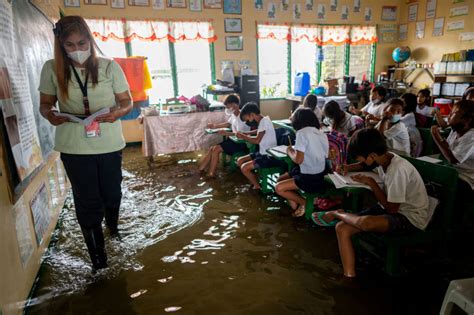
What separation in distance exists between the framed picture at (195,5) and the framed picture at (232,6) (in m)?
0.49

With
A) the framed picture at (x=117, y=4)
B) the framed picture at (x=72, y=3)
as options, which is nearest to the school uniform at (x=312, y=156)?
the framed picture at (x=117, y=4)

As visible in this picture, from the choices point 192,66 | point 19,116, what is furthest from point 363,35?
point 19,116

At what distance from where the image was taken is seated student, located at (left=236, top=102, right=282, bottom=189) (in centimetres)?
330

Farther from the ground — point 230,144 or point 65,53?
point 65,53

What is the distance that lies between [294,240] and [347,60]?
5772mm

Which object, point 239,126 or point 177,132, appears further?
point 177,132

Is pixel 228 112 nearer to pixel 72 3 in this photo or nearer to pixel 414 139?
pixel 414 139

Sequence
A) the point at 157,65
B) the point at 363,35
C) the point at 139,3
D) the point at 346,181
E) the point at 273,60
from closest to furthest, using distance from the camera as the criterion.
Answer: the point at 346,181 → the point at 139,3 → the point at 157,65 → the point at 273,60 → the point at 363,35

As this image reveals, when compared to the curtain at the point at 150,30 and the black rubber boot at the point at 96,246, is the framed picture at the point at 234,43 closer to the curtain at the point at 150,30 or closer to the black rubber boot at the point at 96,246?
the curtain at the point at 150,30

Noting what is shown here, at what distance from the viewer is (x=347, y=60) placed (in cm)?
714

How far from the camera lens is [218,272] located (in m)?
Result: 2.10

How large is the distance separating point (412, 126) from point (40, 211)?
3.34 metres

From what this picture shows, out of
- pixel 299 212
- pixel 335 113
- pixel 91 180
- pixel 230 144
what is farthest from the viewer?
pixel 230 144

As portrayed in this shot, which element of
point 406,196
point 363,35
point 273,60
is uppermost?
point 363,35
